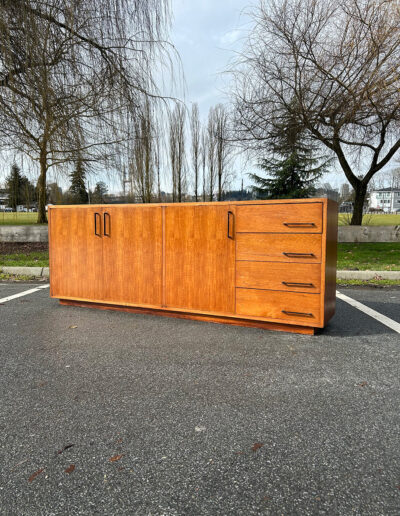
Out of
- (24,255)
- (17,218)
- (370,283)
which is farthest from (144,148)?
(17,218)

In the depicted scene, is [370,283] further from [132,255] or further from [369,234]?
[369,234]

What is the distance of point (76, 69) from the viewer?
3.52 m

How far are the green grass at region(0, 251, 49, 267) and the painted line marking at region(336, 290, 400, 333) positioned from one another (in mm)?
5858

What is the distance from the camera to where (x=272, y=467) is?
63.6 inches

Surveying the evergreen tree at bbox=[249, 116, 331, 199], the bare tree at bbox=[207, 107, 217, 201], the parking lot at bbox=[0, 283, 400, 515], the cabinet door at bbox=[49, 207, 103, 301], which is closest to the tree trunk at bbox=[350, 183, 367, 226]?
Result: the evergreen tree at bbox=[249, 116, 331, 199]

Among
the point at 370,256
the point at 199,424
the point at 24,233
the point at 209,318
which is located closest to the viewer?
the point at 199,424

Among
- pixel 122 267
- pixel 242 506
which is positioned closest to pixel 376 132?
pixel 122 267

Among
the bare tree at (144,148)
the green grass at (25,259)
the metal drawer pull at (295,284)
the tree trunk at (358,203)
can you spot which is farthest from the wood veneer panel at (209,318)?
the tree trunk at (358,203)

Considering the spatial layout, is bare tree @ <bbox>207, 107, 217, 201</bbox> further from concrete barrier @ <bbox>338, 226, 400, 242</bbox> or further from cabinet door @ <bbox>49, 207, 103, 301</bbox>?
cabinet door @ <bbox>49, 207, 103, 301</bbox>

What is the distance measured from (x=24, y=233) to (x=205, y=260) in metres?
9.36

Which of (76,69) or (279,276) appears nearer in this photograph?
(76,69)

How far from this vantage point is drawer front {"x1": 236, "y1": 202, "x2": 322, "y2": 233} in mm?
3463

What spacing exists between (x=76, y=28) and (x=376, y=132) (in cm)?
1027

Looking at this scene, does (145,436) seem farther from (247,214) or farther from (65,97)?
(65,97)
